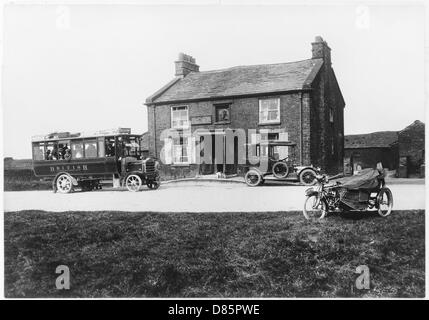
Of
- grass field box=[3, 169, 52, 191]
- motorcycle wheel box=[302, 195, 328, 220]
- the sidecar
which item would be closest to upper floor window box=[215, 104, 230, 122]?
motorcycle wheel box=[302, 195, 328, 220]

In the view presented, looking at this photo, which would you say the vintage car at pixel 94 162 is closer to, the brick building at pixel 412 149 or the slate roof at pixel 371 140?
the slate roof at pixel 371 140

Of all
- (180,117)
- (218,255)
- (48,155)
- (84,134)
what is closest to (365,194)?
(218,255)

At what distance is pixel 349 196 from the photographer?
772 centimetres

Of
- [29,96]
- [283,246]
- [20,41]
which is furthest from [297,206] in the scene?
[20,41]

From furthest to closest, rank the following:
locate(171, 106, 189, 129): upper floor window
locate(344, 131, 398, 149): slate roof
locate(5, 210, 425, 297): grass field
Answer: locate(171, 106, 189, 129): upper floor window, locate(344, 131, 398, 149): slate roof, locate(5, 210, 425, 297): grass field

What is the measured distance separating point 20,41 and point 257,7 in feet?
16.3

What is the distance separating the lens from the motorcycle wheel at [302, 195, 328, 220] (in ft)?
25.1

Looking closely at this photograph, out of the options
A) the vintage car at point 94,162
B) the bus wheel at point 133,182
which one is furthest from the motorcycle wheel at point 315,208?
the bus wheel at point 133,182

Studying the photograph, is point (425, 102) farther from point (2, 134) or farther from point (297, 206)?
point (2, 134)

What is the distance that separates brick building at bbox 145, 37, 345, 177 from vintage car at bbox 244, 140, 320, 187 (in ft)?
0.47

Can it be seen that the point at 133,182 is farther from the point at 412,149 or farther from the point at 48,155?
the point at 412,149

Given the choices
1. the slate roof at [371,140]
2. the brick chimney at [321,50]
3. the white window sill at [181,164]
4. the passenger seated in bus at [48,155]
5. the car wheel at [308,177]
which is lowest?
the car wheel at [308,177]

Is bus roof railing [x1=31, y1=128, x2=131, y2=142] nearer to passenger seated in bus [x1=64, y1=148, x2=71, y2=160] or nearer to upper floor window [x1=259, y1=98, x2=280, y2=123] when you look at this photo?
passenger seated in bus [x1=64, y1=148, x2=71, y2=160]

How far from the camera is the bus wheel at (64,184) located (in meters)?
9.38
